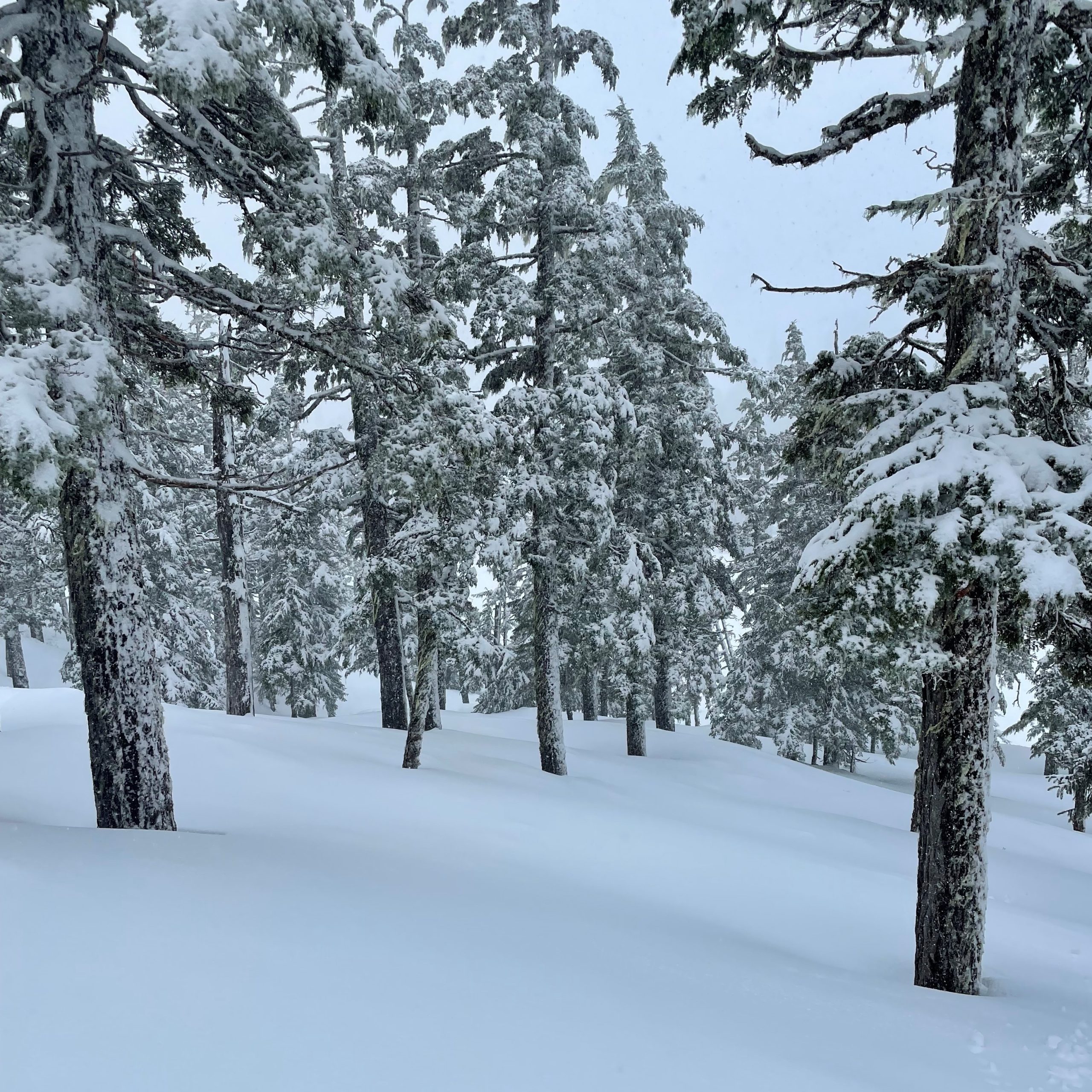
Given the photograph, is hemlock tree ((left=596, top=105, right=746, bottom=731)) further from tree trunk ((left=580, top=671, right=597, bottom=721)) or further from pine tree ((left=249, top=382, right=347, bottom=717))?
pine tree ((left=249, top=382, right=347, bottom=717))

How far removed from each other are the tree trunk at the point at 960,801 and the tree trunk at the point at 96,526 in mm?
6469

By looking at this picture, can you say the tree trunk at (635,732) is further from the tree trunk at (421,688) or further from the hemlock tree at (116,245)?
the hemlock tree at (116,245)

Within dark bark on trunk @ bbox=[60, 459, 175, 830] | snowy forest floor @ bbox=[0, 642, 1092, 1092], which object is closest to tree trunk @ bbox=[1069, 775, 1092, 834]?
snowy forest floor @ bbox=[0, 642, 1092, 1092]

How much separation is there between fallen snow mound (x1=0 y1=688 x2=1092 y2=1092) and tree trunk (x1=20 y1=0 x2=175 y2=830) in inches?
23.7

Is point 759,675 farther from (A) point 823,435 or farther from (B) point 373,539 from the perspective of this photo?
(A) point 823,435

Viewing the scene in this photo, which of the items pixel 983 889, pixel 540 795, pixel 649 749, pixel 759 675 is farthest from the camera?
pixel 759 675

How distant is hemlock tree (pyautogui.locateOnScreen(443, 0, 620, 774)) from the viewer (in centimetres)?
1419

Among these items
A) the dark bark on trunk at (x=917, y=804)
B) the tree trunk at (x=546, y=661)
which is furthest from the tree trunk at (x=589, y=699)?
the dark bark on trunk at (x=917, y=804)

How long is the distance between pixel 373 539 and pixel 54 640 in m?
35.7

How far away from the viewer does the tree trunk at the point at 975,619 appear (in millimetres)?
5914

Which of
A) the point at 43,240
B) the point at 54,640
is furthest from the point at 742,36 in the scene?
the point at 54,640

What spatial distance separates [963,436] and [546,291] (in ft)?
34.6

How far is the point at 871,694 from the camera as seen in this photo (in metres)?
23.3

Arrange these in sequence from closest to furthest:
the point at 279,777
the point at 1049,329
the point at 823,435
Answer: the point at 1049,329 → the point at 823,435 → the point at 279,777
